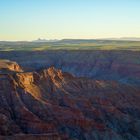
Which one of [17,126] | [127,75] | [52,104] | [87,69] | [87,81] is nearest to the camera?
[17,126]

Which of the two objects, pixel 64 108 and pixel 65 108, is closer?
pixel 64 108

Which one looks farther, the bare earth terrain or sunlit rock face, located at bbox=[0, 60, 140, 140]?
sunlit rock face, located at bbox=[0, 60, 140, 140]

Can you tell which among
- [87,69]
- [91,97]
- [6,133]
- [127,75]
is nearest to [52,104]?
[91,97]

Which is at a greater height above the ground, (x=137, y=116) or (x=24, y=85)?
(x=24, y=85)

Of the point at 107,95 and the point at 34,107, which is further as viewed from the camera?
the point at 107,95

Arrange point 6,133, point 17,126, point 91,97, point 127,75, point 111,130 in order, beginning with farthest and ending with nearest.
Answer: point 127,75 < point 91,97 < point 111,130 < point 17,126 < point 6,133

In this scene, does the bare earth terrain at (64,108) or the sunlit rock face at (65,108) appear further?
the sunlit rock face at (65,108)

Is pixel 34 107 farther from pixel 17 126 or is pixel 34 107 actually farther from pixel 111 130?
pixel 111 130
